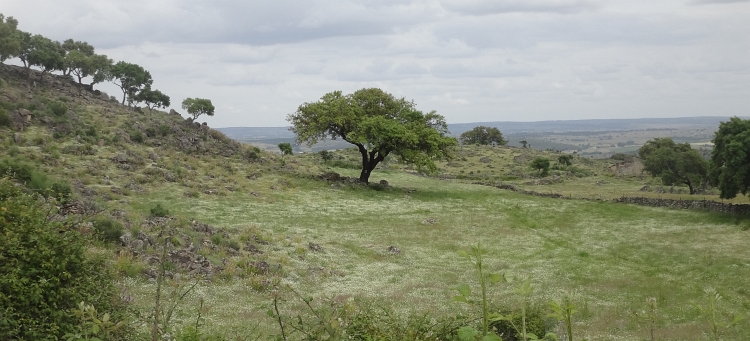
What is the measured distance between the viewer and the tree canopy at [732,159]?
36531 millimetres

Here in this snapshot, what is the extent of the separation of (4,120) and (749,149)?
6477 cm

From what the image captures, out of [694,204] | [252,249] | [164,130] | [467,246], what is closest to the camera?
[252,249]

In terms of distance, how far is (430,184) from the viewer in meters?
63.7

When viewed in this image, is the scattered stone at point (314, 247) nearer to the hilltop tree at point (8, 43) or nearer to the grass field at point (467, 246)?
the grass field at point (467, 246)

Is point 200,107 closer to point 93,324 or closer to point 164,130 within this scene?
point 164,130

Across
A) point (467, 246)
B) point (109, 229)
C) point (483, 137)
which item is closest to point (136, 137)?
point (109, 229)

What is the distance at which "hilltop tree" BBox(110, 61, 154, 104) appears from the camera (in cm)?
9362

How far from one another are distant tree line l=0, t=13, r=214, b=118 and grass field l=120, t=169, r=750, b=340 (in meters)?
47.0

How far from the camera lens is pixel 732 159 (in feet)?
120

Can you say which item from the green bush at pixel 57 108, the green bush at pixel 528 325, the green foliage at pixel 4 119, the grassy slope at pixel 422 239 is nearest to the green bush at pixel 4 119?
the green foliage at pixel 4 119

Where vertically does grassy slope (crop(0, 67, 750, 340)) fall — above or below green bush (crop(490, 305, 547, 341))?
below

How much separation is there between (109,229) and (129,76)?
85770mm

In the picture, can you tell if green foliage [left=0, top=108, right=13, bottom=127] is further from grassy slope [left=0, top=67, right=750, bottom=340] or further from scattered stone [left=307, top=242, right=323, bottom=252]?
scattered stone [left=307, top=242, right=323, bottom=252]

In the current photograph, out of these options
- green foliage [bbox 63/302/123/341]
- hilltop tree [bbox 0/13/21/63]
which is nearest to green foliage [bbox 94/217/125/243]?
green foliage [bbox 63/302/123/341]
